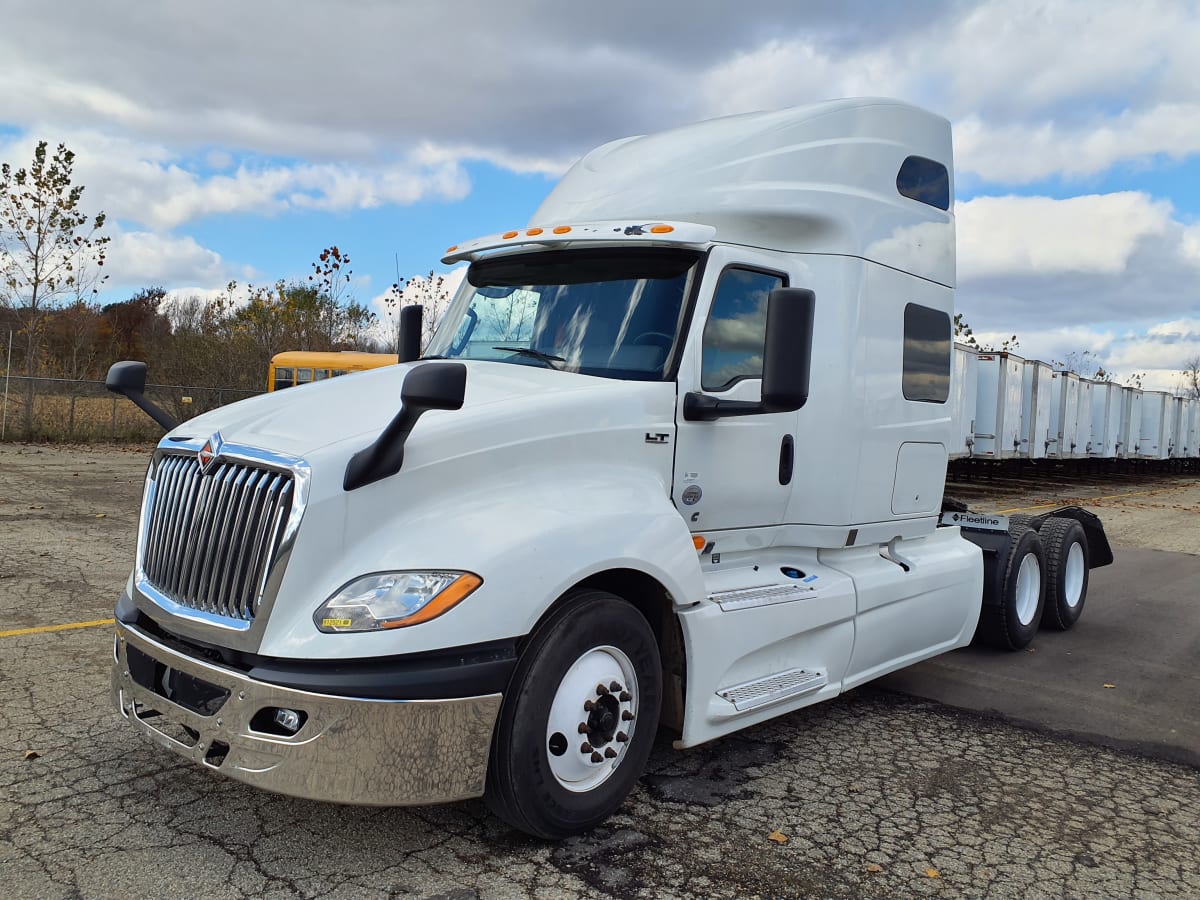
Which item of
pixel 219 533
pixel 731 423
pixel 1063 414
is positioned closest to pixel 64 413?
pixel 1063 414

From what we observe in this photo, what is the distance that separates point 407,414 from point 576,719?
1.32 metres

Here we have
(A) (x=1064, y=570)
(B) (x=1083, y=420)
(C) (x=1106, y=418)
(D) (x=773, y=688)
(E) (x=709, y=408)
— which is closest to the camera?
(E) (x=709, y=408)

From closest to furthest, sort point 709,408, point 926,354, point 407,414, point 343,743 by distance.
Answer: point 343,743 → point 407,414 → point 709,408 → point 926,354

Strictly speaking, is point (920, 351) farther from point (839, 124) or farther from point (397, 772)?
point (397, 772)

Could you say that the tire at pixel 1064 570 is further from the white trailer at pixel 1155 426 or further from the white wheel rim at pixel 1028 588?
the white trailer at pixel 1155 426

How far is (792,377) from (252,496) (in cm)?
218

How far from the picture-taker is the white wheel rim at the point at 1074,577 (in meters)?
7.94

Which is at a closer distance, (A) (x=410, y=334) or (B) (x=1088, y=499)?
(A) (x=410, y=334)

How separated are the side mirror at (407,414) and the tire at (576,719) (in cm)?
82

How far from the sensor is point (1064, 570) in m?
7.66

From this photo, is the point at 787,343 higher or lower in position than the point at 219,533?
higher

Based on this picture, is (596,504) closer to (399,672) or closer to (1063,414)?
(399,672)

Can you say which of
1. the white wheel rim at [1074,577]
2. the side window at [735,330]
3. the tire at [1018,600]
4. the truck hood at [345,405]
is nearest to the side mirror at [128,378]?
the truck hood at [345,405]

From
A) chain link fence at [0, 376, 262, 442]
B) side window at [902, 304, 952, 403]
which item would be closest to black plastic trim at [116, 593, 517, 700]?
side window at [902, 304, 952, 403]
